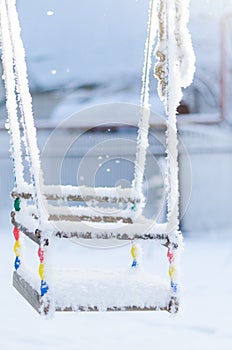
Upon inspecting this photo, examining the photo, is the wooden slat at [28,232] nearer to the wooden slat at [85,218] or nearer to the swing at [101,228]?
the swing at [101,228]

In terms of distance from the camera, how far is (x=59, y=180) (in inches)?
302

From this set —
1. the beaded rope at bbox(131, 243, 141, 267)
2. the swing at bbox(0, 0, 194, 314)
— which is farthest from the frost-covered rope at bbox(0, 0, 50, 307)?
the beaded rope at bbox(131, 243, 141, 267)

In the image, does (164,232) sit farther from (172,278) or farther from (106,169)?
(106,169)

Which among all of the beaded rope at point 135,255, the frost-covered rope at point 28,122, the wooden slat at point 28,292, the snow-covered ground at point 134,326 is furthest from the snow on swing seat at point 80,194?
the snow-covered ground at point 134,326

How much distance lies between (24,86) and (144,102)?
1.00m

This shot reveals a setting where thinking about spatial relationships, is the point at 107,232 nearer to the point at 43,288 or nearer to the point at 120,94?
the point at 43,288

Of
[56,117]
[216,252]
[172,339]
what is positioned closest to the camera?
[172,339]

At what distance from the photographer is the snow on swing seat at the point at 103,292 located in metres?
2.72

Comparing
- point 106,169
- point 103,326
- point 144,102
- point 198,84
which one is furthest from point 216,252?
point 144,102

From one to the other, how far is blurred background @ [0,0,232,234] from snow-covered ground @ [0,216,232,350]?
147cm

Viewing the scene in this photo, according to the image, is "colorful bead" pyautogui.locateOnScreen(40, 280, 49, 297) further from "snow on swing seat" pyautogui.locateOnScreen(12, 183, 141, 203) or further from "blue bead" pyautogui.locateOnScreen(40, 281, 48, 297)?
"snow on swing seat" pyautogui.locateOnScreen(12, 183, 141, 203)

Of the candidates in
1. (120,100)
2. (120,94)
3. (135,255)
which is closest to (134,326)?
(135,255)

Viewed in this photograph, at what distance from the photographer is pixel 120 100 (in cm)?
872

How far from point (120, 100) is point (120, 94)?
0.41ft
